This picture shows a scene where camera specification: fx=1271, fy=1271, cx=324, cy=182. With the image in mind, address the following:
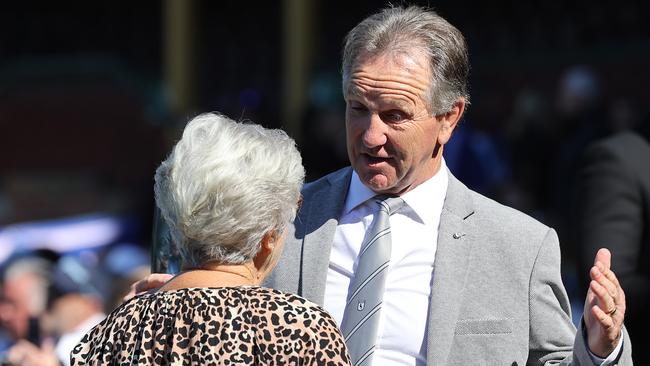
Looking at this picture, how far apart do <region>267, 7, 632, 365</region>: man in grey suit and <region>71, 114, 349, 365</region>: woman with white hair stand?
0.46 meters

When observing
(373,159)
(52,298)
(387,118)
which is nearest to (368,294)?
(373,159)

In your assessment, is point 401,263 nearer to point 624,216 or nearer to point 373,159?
point 373,159

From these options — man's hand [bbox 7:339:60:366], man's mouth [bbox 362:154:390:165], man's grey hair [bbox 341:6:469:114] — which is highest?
man's grey hair [bbox 341:6:469:114]

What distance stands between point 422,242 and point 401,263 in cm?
9

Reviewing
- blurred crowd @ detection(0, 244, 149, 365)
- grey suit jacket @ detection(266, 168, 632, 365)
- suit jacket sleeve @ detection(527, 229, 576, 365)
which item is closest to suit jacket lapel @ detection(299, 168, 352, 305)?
grey suit jacket @ detection(266, 168, 632, 365)

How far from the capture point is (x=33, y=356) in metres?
4.08

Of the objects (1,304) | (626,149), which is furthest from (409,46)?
(1,304)

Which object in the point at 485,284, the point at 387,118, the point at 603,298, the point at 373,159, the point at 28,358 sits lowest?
the point at 28,358

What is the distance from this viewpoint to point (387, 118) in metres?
3.31

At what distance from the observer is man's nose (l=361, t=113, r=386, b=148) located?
10.7 ft

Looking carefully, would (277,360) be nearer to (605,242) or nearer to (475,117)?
(605,242)

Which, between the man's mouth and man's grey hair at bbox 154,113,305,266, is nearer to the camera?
man's grey hair at bbox 154,113,305,266

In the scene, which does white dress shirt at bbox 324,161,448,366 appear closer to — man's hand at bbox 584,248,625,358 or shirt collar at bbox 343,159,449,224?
shirt collar at bbox 343,159,449,224

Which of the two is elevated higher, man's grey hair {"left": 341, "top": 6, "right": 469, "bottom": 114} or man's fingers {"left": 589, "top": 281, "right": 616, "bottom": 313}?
man's grey hair {"left": 341, "top": 6, "right": 469, "bottom": 114}
